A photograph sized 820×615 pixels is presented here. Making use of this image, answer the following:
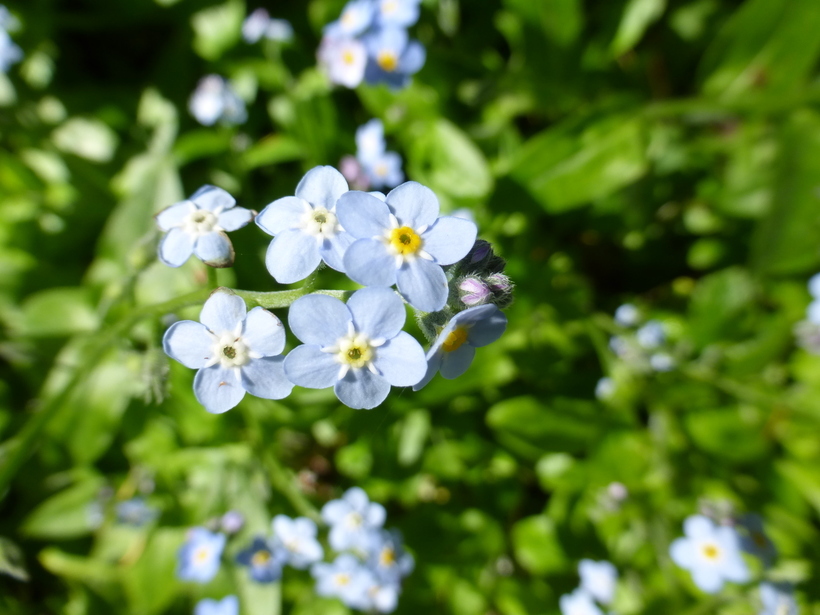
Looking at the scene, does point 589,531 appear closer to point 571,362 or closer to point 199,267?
point 571,362

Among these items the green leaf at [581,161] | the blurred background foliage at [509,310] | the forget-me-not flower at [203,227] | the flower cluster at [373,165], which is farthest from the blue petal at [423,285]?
the flower cluster at [373,165]

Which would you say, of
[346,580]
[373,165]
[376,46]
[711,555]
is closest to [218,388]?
[346,580]

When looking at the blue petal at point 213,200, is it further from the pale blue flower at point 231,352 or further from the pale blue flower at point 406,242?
the pale blue flower at point 406,242

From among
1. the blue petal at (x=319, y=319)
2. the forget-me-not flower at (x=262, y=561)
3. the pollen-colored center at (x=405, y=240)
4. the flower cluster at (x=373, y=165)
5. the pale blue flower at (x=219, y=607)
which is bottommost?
the pale blue flower at (x=219, y=607)

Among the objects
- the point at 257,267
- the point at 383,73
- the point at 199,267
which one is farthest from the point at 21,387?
the point at 383,73

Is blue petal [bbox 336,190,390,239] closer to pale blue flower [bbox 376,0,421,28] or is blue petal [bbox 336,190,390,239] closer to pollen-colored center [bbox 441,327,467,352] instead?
pollen-colored center [bbox 441,327,467,352]
